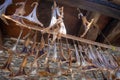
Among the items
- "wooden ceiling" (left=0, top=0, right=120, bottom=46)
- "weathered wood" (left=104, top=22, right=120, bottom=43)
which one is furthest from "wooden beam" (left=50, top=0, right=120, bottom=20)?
"weathered wood" (left=104, top=22, right=120, bottom=43)

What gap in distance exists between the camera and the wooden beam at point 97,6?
2645 millimetres

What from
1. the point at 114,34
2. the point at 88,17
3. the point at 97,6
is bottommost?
the point at 114,34

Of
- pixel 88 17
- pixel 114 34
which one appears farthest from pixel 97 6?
pixel 114 34

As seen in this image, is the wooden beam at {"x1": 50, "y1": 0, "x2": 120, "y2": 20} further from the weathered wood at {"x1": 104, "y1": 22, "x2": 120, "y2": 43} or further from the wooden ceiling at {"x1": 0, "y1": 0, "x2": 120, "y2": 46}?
the weathered wood at {"x1": 104, "y1": 22, "x2": 120, "y2": 43}

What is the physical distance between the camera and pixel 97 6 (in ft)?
8.87

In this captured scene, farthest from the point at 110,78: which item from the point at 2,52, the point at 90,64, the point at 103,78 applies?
the point at 2,52

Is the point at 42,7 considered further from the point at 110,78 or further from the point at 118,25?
the point at 110,78

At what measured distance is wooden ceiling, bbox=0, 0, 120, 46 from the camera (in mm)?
2691

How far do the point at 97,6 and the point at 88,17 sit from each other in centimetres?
28

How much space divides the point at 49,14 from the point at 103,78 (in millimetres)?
1306

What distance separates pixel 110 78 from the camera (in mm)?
2330

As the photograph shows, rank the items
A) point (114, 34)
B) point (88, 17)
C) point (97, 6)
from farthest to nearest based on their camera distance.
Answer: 1. point (114, 34)
2. point (88, 17)
3. point (97, 6)

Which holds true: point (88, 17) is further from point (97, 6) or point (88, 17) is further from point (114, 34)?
point (114, 34)

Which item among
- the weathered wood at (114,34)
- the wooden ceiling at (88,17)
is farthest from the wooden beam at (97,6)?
the weathered wood at (114,34)
